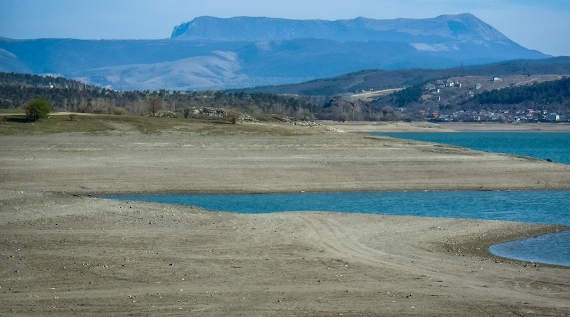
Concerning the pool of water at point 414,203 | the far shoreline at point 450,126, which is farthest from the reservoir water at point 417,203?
the far shoreline at point 450,126

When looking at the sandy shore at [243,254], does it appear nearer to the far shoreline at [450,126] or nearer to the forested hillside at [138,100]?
the forested hillside at [138,100]

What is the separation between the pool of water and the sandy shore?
1.66 m

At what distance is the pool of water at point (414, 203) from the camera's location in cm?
3045

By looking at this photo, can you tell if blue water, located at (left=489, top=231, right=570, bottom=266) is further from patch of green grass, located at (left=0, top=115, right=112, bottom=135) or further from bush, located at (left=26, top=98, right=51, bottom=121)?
bush, located at (left=26, top=98, right=51, bottom=121)

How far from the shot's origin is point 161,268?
62.8 feet

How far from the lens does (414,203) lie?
3325cm

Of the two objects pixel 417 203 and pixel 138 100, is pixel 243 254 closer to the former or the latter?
pixel 417 203

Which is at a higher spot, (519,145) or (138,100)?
(138,100)

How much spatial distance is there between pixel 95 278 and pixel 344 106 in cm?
12569

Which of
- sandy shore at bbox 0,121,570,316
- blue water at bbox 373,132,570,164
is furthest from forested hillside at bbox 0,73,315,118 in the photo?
sandy shore at bbox 0,121,570,316

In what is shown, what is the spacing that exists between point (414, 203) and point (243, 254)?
1363 centimetres

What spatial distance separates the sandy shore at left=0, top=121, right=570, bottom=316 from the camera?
16469 millimetres

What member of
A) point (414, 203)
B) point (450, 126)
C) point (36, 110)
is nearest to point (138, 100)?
point (36, 110)

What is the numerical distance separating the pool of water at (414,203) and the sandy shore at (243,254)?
166 cm
